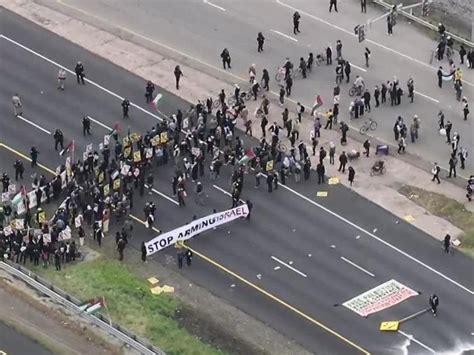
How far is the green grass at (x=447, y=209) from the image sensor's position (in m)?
85.6

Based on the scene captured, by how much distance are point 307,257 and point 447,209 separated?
919 centimetres

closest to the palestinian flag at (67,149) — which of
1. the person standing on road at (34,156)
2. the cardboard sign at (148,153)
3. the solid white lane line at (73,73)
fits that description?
the person standing on road at (34,156)

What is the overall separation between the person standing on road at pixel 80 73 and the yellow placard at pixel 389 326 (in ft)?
91.6

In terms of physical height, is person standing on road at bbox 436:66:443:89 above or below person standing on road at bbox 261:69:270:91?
above

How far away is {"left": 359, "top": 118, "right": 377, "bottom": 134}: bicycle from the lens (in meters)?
94.0

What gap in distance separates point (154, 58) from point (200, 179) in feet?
46.2

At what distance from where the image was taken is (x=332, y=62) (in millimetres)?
100250

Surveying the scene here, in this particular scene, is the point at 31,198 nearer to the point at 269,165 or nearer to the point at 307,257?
the point at 269,165

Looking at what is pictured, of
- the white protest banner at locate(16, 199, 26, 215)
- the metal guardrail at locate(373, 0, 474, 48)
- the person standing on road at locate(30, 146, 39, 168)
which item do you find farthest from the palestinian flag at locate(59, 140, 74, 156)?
the metal guardrail at locate(373, 0, 474, 48)

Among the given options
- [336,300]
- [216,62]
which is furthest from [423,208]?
[216,62]

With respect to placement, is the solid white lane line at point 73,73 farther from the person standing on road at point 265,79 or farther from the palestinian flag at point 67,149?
the person standing on road at point 265,79

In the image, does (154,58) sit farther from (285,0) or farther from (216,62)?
(285,0)

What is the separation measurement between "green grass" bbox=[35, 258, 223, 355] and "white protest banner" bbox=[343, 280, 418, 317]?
308 inches

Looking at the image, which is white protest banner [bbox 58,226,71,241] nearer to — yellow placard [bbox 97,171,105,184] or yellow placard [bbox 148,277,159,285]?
yellow placard [bbox 148,277,159,285]
